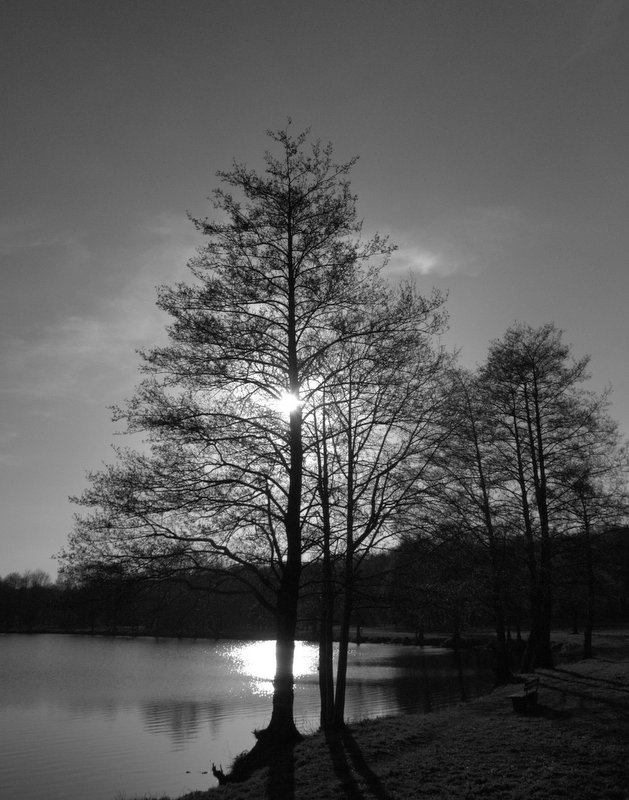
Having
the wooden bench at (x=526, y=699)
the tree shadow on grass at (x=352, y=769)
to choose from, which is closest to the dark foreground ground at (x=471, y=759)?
the tree shadow on grass at (x=352, y=769)

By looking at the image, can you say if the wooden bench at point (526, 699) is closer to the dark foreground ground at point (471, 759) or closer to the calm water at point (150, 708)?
the dark foreground ground at point (471, 759)

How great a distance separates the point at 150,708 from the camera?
91.6 ft

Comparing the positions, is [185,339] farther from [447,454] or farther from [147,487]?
[447,454]

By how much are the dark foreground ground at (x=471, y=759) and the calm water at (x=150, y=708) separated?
5443mm

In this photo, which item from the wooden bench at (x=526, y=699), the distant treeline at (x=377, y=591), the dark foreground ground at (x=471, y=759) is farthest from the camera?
the wooden bench at (x=526, y=699)

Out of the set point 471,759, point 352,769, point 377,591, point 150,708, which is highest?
point 377,591

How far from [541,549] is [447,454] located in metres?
7.66

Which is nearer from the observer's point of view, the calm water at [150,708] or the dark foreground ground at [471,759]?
the dark foreground ground at [471,759]

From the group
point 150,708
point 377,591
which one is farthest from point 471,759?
point 150,708

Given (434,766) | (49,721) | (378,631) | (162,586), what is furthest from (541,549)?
(378,631)

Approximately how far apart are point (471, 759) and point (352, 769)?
1.91 meters

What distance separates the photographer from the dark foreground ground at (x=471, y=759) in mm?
8352

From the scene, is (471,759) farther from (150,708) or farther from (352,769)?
(150,708)

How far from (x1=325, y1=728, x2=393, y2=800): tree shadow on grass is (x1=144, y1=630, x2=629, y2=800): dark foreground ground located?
0.6 inches
